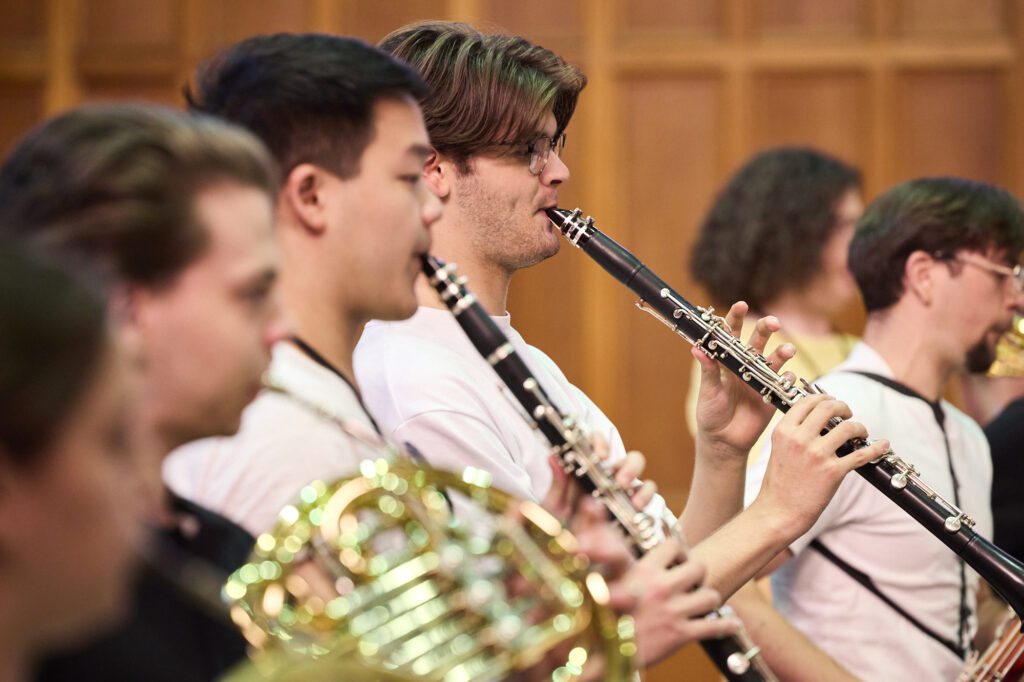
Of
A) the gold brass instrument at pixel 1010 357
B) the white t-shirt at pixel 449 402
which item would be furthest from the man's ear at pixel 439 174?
the gold brass instrument at pixel 1010 357

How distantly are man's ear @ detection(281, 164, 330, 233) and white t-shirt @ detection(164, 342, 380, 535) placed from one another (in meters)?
0.18

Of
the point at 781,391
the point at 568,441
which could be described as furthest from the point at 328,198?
the point at 781,391

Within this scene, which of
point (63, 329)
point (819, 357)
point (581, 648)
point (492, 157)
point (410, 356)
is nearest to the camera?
point (63, 329)

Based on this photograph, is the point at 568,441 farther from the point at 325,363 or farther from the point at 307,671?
the point at 307,671

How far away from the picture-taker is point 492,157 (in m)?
2.26

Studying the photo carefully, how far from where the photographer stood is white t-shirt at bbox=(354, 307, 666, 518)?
200 cm

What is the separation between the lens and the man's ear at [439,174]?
2.28 metres

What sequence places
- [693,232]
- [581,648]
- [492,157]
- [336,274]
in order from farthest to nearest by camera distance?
[693,232]
[492,157]
[336,274]
[581,648]

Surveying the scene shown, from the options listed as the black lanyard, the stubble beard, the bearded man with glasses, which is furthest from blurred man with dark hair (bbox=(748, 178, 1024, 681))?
the black lanyard

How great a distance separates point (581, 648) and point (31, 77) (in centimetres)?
470

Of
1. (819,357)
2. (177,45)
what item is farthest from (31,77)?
(819,357)

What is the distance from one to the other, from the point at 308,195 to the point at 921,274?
1.94 metres

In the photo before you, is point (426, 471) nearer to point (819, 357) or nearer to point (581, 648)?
point (581, 648)

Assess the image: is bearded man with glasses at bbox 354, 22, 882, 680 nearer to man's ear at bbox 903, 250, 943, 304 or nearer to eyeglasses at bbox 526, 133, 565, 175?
eyeglasses at bbox 526, 133, 565, 175
